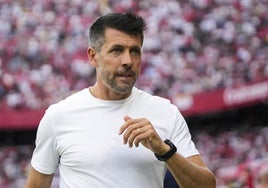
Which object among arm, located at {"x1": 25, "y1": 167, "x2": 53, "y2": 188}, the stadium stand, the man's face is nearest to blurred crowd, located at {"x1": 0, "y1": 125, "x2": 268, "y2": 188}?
the stadium stand

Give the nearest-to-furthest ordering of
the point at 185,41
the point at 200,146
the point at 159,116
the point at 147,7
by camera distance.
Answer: the point at 159,116 → the point at 200,146 → the point at 185,41 → the point at 147,7

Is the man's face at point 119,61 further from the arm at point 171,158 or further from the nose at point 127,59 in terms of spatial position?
the arm at point 171,158

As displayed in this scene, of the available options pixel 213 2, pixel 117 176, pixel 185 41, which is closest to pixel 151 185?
pixel 117 176

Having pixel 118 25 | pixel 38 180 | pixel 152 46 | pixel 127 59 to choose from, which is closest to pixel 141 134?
pixel 127 59

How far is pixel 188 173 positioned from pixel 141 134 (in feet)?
0.86

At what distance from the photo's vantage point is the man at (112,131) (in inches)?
104

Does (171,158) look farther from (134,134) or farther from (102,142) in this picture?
(102,142)

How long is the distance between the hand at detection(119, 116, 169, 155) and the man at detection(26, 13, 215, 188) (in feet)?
0.22

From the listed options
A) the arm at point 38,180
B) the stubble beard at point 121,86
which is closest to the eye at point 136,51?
the stubble beard at point 121,86

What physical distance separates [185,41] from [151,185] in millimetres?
16567

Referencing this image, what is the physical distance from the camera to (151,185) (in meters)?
2.67

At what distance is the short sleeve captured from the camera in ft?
9.20

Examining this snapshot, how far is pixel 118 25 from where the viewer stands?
108 inches

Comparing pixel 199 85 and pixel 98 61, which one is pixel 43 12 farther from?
pixel 98 61
